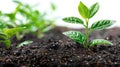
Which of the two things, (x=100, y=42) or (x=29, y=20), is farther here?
(x=29, y=20)

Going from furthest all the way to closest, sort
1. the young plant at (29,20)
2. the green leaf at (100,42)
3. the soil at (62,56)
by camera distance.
A: the young plant at (29,20) → the green leaf at (100,42) → the soil at (62,56)

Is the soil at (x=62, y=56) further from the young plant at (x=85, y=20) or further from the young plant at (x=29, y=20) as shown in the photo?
the young plant at (x=29, y=20)

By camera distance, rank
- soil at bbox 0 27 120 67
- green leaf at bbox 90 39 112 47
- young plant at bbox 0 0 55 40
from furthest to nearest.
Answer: young plant at bbox 0 0 55 40 → green leaf at bbox 90 39 112 47 → soil at bbox 0 27 120 67

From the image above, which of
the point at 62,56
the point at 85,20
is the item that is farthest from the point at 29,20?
the point at 62,56

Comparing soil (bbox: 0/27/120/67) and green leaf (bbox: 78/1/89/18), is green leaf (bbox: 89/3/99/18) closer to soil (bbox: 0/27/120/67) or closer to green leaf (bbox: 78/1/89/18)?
green leaf (bbox: 78/1/89/18)

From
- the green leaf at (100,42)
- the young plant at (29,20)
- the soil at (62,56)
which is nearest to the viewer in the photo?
the soil at (62,56)

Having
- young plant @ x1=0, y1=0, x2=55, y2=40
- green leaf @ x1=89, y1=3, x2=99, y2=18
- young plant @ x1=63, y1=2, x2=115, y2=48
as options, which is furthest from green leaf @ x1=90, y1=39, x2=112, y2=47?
young plant @ x1=0, y1=0, x2=55, y2=40

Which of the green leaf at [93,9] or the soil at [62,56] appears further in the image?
the green leaf at [93,9]

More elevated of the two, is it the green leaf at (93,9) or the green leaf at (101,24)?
the green leaf at (93,9)

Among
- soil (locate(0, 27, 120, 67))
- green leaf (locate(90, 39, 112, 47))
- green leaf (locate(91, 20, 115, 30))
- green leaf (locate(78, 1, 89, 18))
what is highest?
green leaf (locate(78, 1, 89, 18))

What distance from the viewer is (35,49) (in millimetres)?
1412

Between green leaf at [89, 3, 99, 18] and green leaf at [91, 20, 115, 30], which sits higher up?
green leaf at [89, 3, 99, 18]

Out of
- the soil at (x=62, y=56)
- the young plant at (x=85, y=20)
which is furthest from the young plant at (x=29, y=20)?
the young plant at (x=85, y=20)

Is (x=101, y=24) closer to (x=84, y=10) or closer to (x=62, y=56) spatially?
(x=84, y=10)
